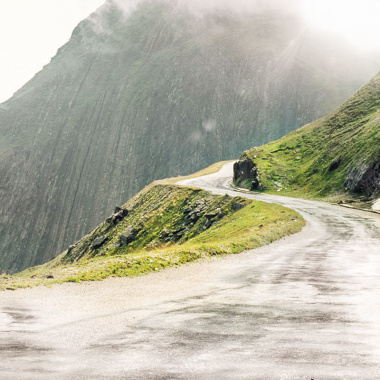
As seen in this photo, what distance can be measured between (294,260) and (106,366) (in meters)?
11.6

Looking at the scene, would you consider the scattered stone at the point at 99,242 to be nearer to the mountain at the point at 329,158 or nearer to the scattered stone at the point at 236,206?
the scattered stone at the point at 236,206

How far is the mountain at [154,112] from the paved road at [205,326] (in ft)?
382

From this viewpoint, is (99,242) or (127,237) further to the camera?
(99,242)

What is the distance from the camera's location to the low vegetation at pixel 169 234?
15244mm

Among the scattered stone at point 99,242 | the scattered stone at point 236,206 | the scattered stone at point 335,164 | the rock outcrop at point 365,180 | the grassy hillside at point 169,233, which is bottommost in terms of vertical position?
the scattered stone at point 99,242

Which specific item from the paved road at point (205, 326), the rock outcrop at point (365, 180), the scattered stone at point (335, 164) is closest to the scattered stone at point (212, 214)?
the rock outcrop at point (365, 180)

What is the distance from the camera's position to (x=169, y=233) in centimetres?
3806

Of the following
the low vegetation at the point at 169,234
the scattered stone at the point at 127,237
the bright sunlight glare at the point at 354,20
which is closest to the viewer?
the low vegetation at the point at 169,234

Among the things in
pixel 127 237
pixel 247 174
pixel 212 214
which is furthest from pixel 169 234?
pixel 247 174

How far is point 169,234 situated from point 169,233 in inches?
8.0

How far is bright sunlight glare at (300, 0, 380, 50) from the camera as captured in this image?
148113mm

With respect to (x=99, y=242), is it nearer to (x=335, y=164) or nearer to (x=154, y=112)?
A: (x=335, y=164)

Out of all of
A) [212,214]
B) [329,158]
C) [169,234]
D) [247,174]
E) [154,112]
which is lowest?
[169,234]

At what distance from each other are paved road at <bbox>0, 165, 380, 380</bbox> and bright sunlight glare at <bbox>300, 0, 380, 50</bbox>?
535ft
